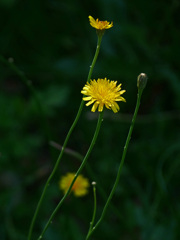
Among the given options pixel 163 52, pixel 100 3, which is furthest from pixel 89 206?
pixel 100 3

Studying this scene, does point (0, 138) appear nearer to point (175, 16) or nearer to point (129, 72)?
point (129, 72)

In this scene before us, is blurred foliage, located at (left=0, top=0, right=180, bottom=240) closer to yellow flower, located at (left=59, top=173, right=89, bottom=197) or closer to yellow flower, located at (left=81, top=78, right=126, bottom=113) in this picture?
yellow flower, located at (left=59, top=173, right=89, bottom=197)

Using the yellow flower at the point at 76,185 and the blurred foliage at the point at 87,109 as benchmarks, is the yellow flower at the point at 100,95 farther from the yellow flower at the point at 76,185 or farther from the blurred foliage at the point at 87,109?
the blurred foliage at the point at 87,109

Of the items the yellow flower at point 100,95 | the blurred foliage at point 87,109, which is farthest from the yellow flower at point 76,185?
the yellow flower at point 100,95

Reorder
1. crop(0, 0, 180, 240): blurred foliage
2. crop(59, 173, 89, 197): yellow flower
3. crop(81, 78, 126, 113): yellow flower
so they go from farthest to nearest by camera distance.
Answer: crop(0, 0, 180, 240): blurred foliage < crop(59, 173, 89, 197): yellow flower < crop(81, 78, 126, 113): yellow flower

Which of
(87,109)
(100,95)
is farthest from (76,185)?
(87,109)

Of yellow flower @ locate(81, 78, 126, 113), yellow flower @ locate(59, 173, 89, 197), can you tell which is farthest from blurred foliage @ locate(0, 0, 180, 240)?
yellow flower @ locate(81, 78, 126, 113)

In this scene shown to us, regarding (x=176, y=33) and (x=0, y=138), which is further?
(x=176, y=33)

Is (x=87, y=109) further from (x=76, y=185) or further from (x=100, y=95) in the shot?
(x=100, y=95)
